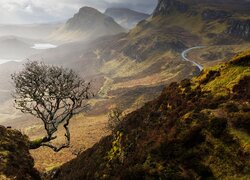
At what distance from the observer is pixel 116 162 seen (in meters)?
26.5

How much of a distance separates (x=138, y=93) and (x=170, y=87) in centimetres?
14025

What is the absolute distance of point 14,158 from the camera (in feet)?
77.0

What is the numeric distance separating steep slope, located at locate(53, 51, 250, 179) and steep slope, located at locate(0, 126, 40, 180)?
211 inches

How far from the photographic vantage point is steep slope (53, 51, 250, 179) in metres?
19.1

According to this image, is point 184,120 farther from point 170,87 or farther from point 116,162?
point 170,87

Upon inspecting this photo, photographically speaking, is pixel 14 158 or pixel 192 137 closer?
pixel 192 137

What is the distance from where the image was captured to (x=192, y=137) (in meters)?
21.1

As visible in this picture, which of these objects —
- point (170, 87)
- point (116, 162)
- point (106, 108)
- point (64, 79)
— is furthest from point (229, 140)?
point (106, 108)

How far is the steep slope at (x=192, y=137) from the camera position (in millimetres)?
19094

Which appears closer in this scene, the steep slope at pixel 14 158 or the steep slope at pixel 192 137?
the steep slope at pixel 192 137

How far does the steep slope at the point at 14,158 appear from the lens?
70.8ft

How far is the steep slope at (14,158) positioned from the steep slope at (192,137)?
535 cm

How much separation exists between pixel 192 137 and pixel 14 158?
39.2ft

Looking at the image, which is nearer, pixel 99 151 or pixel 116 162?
pixel 116 162
